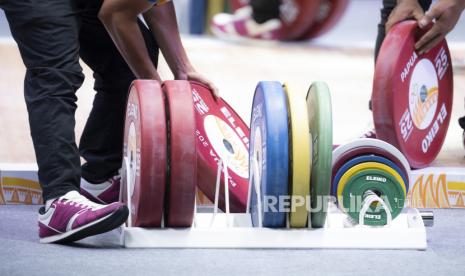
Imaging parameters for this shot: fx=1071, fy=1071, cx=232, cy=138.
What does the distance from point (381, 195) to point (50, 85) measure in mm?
1093

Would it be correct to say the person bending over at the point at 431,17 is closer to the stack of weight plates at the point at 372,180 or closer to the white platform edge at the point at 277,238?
the stack of weight plates at the point at 372,180

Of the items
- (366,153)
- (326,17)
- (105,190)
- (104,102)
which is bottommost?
(105,190)

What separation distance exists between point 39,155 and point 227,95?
2.81 m

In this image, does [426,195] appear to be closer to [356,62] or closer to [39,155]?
[39,155]

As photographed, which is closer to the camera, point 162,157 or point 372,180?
point 162,157

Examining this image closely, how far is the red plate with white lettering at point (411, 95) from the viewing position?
392cm

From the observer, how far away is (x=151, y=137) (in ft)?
10.3

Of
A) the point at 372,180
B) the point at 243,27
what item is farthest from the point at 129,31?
the point at 243,27

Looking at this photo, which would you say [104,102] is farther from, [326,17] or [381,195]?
[326,17]

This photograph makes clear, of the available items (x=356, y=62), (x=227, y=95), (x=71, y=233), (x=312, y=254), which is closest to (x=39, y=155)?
(x=71, y=233)

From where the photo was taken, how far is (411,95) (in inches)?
159

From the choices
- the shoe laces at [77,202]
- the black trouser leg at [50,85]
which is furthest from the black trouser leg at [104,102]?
the shoe laces at [77,202]

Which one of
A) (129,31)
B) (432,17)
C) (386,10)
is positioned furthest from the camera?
(386,10)

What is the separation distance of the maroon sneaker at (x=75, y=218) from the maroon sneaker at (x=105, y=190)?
0.52 meters
